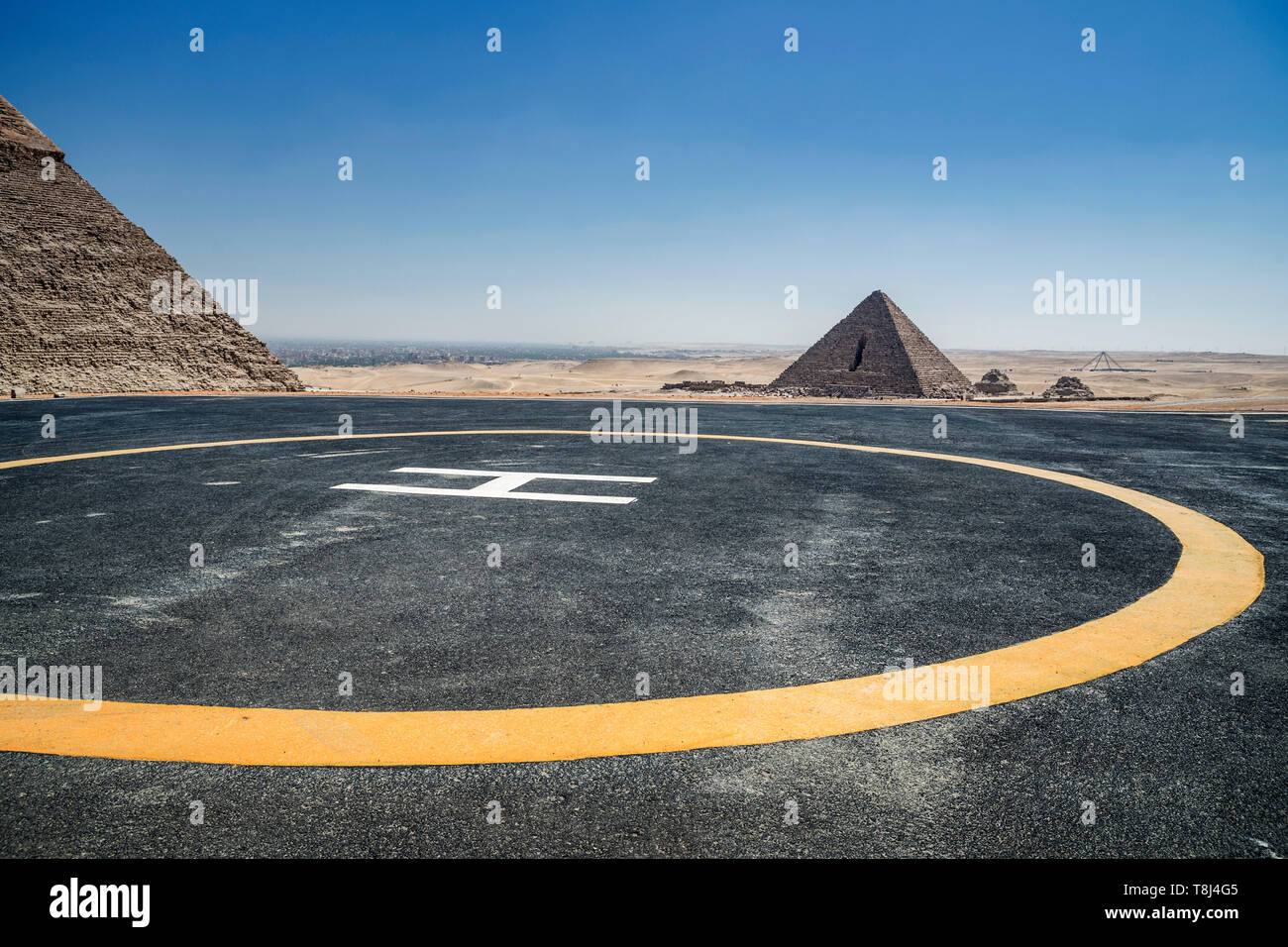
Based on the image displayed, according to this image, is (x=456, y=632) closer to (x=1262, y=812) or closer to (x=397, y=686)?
(x=397, y=686)

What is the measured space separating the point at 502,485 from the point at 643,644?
4537 millimetres

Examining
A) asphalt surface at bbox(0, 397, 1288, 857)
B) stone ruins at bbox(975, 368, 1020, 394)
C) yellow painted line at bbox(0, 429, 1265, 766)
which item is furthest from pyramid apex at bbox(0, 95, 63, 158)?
stone ruins at bbox(975, 368, 1020, 394)

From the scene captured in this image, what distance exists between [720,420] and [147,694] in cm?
1363

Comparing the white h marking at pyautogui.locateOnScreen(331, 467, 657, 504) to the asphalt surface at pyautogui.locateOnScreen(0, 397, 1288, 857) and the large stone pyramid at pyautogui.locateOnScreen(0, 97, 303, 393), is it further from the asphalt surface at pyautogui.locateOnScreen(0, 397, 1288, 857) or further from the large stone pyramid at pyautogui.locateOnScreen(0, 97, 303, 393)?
the large stone pyramid at pyautogui.locateOnScreen(0, 97, 303, 393)

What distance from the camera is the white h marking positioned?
7.27 metres

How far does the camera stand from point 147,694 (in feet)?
10.1

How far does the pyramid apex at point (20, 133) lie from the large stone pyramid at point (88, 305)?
0.07m

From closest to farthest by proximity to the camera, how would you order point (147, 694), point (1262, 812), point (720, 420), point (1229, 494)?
point (1262, 812), point (147, 694), point (1229, 494), point (720, 420)

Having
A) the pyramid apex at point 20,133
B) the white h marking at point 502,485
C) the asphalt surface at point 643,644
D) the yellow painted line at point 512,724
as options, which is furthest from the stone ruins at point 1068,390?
the pyramid apex at point 20,133

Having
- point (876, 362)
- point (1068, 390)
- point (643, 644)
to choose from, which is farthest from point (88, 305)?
point (1068, 390)

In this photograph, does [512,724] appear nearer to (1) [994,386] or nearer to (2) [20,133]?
(2) [20,133]

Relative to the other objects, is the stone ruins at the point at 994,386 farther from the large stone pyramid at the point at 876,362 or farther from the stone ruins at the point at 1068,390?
the stone ruins at the point at 1068,390

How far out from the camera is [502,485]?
7.85m
